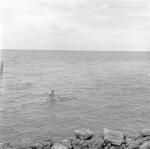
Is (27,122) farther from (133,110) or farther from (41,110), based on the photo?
(133,110)

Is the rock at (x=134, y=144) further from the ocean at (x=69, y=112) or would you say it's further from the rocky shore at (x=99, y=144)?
the ocean at (x=69, y=112)

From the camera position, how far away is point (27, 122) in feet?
82.5

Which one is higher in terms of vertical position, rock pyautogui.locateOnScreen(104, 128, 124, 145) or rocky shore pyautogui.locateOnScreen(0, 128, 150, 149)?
rock pyautogui.locateOnScreen(104, 128, 124, 145)

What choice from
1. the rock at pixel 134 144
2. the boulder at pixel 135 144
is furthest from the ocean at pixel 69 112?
the rock at pixel 134 144

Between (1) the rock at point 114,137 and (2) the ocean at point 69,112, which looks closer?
(1) the rock at point 114,137

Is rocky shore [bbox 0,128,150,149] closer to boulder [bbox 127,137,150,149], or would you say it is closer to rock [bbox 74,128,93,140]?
boulder [bbox 127,137,150,149]

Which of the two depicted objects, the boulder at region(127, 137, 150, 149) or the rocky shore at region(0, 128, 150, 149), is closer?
the boulder at region(127, 137, 150, 149)

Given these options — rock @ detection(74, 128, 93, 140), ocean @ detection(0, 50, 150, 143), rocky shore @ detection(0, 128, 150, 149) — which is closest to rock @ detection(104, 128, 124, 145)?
rocky shore @ detection(0, 128, 150, 149)

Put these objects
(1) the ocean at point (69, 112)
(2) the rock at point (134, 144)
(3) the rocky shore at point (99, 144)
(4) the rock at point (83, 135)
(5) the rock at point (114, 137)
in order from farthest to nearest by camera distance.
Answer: (1) the ocean at point (69, 112) < (4) the rock at point (83, 135) < (5) the rock at point (114, 137) < (3) the rocky shore at point (99, 144) < (2) the rock at point (134, 144)

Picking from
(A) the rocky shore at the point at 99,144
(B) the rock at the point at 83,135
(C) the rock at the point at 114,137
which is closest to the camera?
(A) the rocky shore at the point at 99,144

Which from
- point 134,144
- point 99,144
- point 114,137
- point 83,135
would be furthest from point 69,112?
point 134,144

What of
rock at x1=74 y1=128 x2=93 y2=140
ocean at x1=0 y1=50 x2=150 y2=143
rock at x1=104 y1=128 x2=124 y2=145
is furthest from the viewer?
ocean at x1=0 y1=50 x2=150 y2=143

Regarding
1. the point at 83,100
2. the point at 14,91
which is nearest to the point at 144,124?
the point at 83,100

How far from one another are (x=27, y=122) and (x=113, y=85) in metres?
27.8
